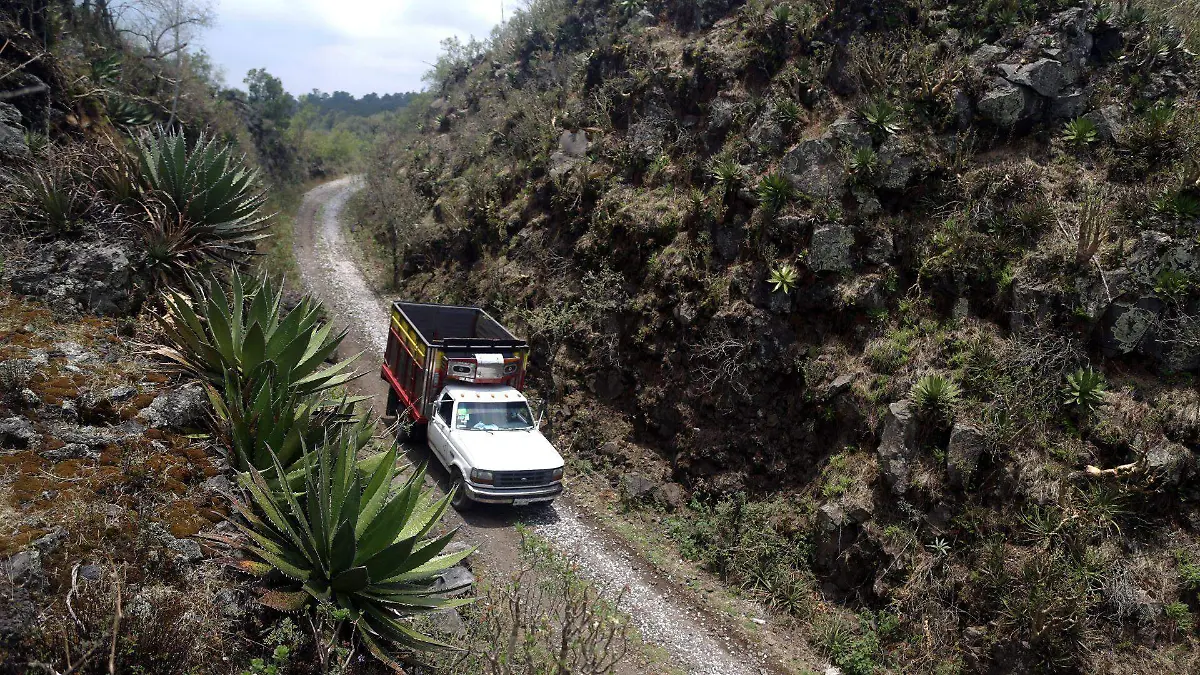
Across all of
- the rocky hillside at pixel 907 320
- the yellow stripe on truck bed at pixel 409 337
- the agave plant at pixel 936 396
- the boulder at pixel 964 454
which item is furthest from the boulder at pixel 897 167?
the yellow stripe on truck bed at pixel 409 337

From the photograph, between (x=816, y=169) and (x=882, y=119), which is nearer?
(x=882, y=119)

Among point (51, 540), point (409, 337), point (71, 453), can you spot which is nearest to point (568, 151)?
point (409, 337)

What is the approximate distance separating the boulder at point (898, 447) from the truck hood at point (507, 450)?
505 cm

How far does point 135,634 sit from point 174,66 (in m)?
28.9

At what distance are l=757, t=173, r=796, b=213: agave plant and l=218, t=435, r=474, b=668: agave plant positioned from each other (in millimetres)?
8750

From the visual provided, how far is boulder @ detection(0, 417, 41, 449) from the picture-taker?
17.9 ft

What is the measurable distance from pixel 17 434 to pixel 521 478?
634 cm

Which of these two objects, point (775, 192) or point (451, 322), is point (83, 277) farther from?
point (775, 192)

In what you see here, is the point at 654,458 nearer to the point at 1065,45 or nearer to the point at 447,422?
the point at 447,422

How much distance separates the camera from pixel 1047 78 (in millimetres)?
11305

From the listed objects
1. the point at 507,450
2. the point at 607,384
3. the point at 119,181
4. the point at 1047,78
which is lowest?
the point at 507,450

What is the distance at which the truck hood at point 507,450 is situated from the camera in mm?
10414

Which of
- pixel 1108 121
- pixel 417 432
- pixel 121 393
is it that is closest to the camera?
pixel 121 393

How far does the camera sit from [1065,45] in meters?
11.5
